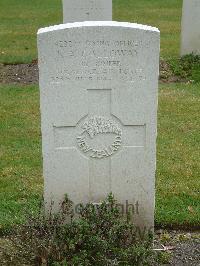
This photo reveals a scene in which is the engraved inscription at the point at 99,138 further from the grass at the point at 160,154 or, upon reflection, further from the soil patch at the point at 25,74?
the soil patch at the point at 25,74

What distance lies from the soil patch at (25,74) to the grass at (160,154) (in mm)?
448

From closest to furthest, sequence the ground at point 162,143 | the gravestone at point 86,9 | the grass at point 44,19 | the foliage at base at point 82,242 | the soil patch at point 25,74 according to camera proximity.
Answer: the foliage at base at point 82,242
the ground at point 162,143
the soil patch at point 25,74
the gravestone at point 86,9
the grass at point 44,19

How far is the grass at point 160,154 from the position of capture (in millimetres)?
5281

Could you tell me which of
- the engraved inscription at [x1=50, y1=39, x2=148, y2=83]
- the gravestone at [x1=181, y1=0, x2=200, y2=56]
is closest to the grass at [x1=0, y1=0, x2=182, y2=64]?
the gravestone at [x1=181, y1=0, x2=200, y2=56]

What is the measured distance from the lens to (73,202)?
4.47 meters

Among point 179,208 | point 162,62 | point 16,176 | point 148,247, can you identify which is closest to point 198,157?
point 179,208

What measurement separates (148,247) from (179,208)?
1134mm

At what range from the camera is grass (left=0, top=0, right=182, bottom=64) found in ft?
41.0

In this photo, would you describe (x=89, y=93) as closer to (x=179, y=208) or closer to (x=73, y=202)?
(x=73, y=202)

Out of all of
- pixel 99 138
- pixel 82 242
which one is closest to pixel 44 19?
pixel 99 138

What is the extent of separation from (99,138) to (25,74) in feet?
20.9

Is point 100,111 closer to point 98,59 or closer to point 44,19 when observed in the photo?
point 98,59

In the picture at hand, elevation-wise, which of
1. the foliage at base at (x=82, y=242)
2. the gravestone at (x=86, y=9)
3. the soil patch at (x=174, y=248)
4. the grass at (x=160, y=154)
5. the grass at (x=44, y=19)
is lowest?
the soil patch at (x=174, y=248)

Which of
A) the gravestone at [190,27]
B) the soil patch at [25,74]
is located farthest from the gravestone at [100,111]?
the gravestone at [190,27]
